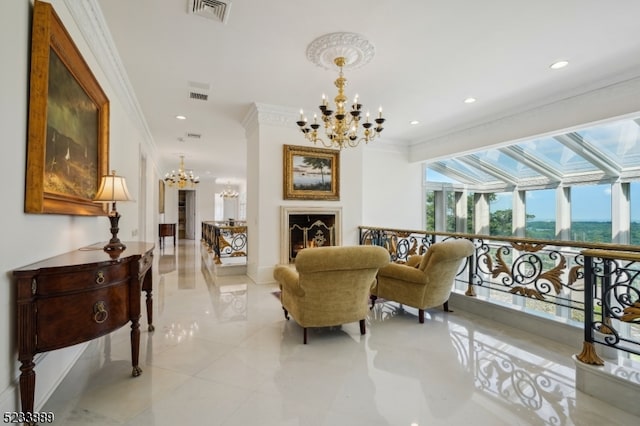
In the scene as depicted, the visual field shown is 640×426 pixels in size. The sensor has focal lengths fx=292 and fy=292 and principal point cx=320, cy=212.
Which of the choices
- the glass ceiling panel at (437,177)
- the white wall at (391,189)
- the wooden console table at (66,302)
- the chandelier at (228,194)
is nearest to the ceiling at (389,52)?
the white wall at (391,189)

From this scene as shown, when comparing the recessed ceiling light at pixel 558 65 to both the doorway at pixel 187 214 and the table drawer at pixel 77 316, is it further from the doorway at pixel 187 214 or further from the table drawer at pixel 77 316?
the doorway at pixel 187 214

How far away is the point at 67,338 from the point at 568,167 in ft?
26.5

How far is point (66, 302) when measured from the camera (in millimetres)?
1662

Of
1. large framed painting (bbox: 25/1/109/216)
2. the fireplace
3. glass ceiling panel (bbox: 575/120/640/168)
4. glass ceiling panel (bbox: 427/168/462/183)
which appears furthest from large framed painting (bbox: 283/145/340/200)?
glass ceiling panel (bbox: 575/120/640/168)

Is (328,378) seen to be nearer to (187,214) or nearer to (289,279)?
(289,279)

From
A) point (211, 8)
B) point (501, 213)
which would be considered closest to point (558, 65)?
point (211, 8)

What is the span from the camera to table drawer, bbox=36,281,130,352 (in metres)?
1.59

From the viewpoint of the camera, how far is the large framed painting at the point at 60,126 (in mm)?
1686

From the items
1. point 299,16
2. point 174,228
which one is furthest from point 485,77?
point 174,228

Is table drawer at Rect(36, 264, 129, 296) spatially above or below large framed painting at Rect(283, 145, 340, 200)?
below

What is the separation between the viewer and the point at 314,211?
5.54 metres

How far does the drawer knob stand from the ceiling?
2.52 meters

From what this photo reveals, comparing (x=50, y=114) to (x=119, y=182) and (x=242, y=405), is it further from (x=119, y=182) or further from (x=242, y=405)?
(x=242, y=405)

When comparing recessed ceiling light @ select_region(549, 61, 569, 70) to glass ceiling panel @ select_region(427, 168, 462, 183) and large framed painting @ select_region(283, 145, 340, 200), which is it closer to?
large framed painting @ select_region(283, 145, 340, 200)
